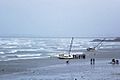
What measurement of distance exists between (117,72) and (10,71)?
1414cm

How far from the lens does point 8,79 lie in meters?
42.5

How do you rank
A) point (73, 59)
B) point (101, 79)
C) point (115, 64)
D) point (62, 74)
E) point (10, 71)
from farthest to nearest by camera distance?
point (73, 59) → point (115, 64) → point (10, 71) → point (62, 74) → point (101, 79)

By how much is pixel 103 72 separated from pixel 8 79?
12286 millimetres

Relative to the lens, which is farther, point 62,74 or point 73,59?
point 73,59

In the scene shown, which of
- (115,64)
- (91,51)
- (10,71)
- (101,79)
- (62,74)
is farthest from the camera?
(91,51)

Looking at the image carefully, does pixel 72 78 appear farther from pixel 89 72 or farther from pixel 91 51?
pixel 91 51

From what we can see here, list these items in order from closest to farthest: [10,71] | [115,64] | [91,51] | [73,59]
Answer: [10,71], [115,64], [73,59], [91,51]

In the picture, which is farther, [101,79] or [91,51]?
→ [91,51]

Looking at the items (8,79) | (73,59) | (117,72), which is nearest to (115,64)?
(117,72)

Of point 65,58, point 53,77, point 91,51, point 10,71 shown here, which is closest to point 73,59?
point 65,58

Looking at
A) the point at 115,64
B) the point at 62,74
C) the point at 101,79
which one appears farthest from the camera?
the point at 115,64

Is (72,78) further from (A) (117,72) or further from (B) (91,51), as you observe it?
(B) (91,51)

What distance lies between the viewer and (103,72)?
156ft

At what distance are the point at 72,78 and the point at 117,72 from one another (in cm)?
771
